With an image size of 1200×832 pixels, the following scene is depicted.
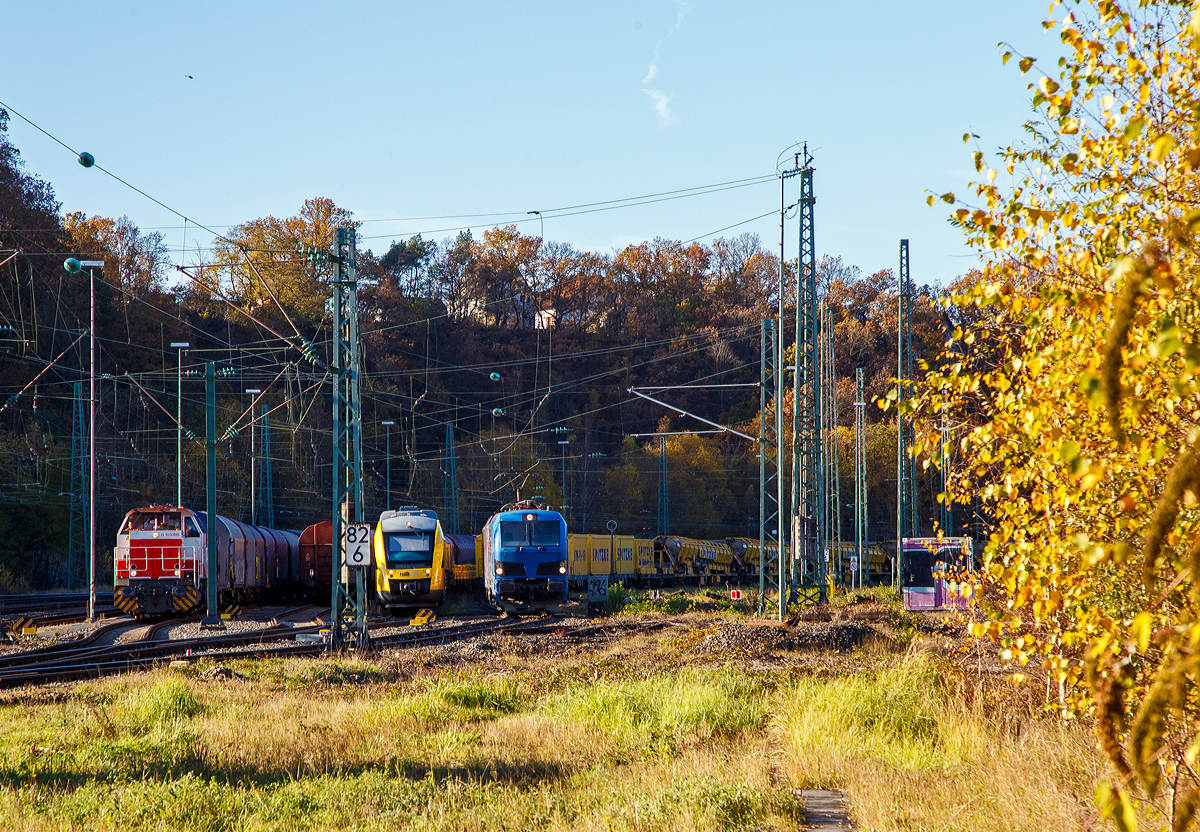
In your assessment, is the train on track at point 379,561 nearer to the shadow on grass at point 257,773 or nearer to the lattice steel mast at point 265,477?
the lattice steel mast at point 265,477

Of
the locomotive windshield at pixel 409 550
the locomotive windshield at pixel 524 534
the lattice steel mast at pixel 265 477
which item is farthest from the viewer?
the lattice steel mast at pixel 265 477

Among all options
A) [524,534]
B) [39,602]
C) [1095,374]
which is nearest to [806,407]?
[524,534]

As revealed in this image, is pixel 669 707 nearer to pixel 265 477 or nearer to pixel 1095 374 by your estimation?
pixel 1095 374

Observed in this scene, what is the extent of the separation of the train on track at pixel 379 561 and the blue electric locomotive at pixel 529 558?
3cm

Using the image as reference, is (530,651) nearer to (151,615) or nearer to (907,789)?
(907,789)

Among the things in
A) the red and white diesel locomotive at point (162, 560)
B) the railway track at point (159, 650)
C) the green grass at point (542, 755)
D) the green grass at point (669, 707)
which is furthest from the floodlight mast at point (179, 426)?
the green grass at point (669, 707)

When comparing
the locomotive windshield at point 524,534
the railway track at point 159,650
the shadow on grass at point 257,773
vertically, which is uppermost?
the locomotive windshield at point 524,534

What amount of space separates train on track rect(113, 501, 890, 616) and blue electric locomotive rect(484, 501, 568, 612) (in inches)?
1.2

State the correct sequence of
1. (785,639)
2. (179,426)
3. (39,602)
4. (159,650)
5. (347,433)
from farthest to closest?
1. (39,602)
2. (179,426)
3. (159,650)
4. (785,639)
5. (347,433)

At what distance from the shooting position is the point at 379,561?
31766mm

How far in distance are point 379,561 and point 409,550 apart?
1124mm

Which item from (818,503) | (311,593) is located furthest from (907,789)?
(311,593)

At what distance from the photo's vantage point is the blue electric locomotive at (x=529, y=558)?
1302 inches

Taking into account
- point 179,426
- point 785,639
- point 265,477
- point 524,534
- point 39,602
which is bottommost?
point 39,602
